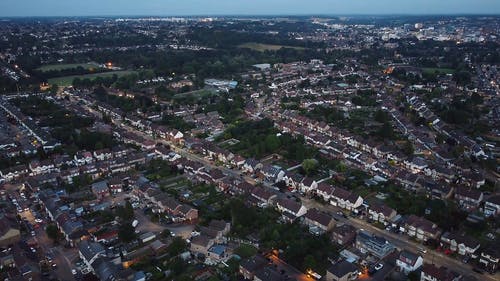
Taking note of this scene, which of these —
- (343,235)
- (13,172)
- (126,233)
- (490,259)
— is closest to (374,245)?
(343,235)

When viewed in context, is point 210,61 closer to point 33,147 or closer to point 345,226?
point 33,147

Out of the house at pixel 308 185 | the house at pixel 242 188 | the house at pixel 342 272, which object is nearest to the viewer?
the house at pixel 342 272

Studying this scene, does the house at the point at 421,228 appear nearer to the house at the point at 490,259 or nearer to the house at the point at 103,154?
the house at the point at 490,259

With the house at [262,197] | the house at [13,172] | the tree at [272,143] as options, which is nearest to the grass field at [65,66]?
the house at [13,172]

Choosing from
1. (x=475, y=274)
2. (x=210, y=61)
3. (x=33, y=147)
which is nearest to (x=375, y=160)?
(x=475, y=274)

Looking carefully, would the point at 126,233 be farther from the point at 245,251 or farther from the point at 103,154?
the point at 103,154
